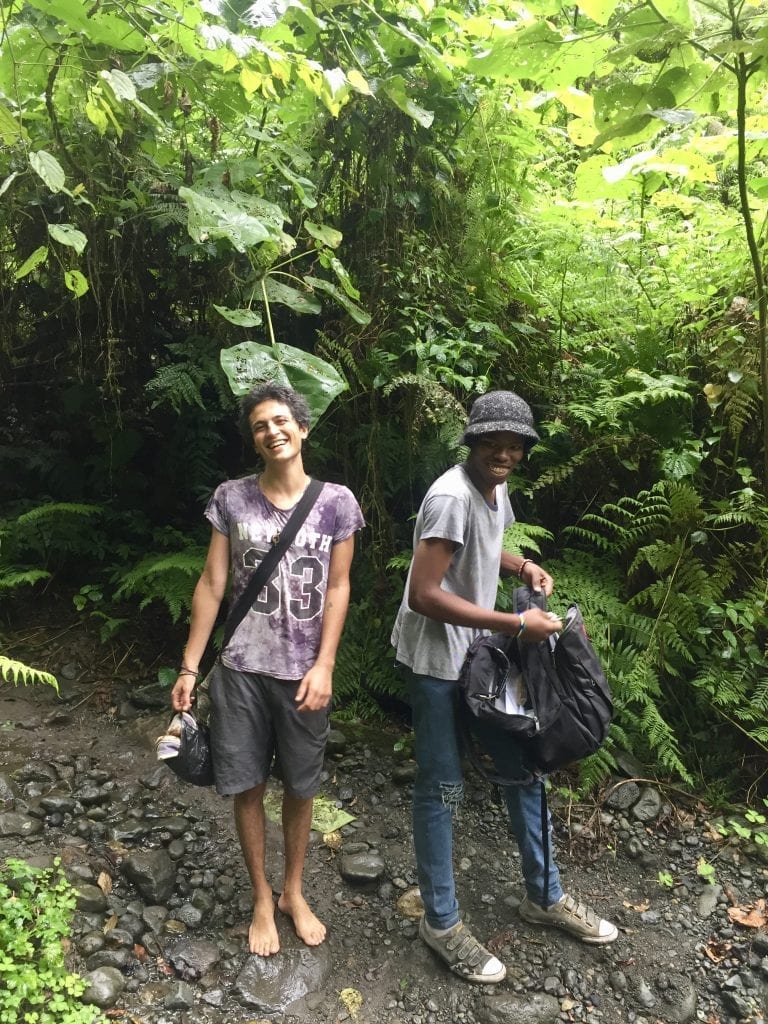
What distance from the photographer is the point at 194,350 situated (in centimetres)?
421

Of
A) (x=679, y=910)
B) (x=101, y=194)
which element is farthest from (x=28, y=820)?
(x=101, y=194)

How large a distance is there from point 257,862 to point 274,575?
131 centimetres

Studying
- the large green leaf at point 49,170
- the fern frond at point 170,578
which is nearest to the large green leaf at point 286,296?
the large green leaf at point 49,170

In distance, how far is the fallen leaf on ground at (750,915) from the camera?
3061mm

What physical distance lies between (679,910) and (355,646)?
221 centimetres

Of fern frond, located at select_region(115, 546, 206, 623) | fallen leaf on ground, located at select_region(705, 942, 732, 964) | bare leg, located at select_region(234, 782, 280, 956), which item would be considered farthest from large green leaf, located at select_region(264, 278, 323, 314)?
fallen leaf on ground, located at select_region(705, 942, 732, 964)

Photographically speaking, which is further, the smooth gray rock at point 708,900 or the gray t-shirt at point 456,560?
the smooth gray rock at point 708,900

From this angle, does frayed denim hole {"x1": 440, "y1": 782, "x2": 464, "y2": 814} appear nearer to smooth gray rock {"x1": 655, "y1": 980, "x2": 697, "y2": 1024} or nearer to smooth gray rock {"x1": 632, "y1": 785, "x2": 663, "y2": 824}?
smooth gray rock {"x1": 655, "y1": 980, "x2": 697, "y2": 1024}

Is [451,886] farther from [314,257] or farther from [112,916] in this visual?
[314,257]

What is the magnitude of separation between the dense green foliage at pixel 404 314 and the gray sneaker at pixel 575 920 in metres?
0.98

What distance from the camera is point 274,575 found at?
255cm

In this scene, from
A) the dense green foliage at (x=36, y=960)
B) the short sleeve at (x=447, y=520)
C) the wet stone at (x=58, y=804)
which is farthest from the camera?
the wet stone at (x=58, y=804)

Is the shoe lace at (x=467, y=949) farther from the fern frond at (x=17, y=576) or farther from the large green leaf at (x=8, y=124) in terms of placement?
the large green leaf at (x=8, y=124)

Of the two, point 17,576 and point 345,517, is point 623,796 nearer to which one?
point 345,517
